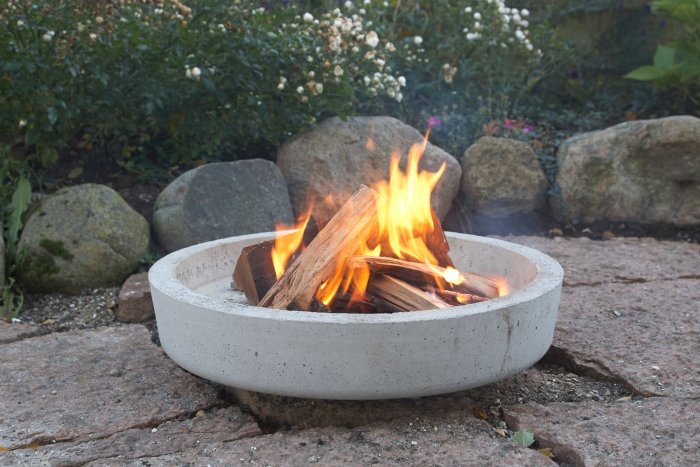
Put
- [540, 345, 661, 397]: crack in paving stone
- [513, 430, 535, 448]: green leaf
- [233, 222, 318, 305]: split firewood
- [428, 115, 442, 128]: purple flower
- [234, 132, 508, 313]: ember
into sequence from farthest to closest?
[428, 115, 442, 128]: purple flower, [233, 222, 318, 305]: split firewood, [540, 345, 661, 397]: crack in paving stone, [234, 132, 508, 313]: ember, [513, 430, 535, 448]: green leaf

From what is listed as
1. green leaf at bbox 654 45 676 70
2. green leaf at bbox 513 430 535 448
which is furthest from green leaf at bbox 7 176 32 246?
green leaf at bbox 654 45 676 70

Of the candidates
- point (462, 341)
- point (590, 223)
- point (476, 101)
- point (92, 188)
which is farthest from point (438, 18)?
point (462, 341)

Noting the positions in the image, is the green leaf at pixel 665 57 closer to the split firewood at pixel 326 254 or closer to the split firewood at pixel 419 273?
the split firewood at pixel 419 273

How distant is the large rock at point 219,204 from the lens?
398cm

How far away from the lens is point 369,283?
8.45 ft

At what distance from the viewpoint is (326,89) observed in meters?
4.61

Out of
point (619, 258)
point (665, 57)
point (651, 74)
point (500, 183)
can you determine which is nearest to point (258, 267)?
point (619, 258)

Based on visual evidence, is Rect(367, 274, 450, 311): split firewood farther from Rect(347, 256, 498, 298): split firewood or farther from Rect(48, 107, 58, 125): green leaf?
Rect(48, 107, 58, 125): green leaf

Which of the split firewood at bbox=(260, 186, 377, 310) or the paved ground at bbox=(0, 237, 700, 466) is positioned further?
the split firewood at bbox=(260, 186, 377, 310)

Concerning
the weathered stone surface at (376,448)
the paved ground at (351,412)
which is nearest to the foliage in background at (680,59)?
the paved ground at (351,412)

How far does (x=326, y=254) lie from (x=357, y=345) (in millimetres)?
426

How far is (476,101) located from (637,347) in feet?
10.3

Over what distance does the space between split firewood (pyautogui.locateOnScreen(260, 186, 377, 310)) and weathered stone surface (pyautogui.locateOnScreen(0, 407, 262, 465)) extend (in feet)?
1.29

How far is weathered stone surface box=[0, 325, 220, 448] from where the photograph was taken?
2369mm
